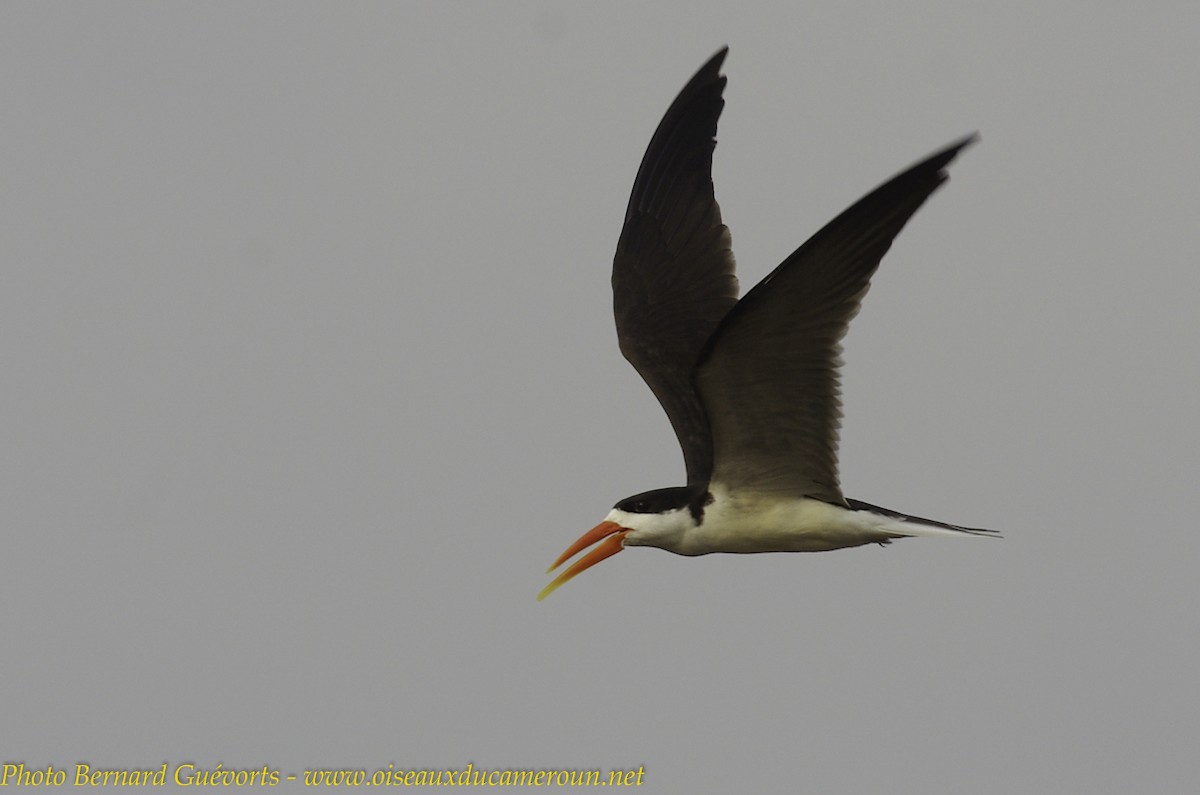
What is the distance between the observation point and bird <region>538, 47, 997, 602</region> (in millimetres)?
10273

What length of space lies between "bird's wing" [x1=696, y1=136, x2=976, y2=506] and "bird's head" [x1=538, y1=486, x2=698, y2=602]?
361 millimetres

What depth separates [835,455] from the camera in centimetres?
1182

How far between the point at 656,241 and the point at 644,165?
28.7 inches

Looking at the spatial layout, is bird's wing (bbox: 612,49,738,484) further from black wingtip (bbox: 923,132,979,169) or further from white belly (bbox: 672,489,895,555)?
black wingtip (bbox: 923,132,979,169)

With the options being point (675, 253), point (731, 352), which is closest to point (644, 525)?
point (731, 352)

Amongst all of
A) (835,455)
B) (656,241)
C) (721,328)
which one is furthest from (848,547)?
(656,241)

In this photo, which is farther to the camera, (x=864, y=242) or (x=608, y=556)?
(x=608, y=556)

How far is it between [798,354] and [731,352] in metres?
0.49

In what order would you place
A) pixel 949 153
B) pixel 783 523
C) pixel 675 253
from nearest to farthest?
1. pixel 949 153
2. pixel 783 523
3. pixel 675 253

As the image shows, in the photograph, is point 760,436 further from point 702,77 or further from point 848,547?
point 702,77

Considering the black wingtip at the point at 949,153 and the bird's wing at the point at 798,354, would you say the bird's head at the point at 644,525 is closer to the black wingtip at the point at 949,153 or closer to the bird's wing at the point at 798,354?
the bird's wing at the point at 798,354

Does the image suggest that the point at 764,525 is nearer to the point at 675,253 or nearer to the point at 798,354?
the point at 798,354

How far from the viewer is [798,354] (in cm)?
1096

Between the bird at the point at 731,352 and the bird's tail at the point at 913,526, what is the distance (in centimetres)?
1
